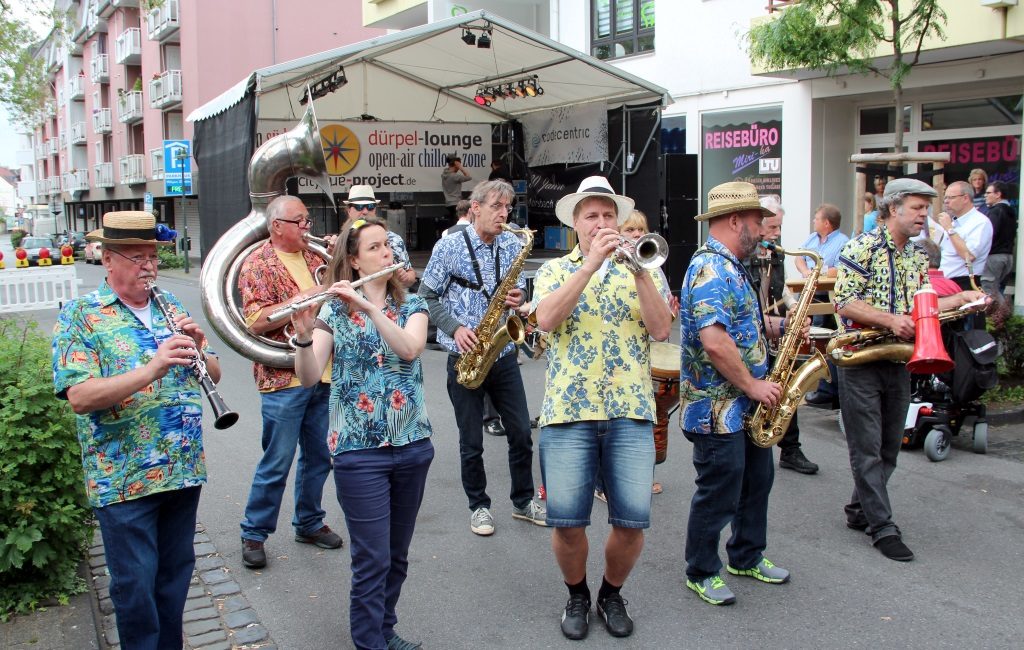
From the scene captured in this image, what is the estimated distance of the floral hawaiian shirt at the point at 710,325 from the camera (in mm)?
3924

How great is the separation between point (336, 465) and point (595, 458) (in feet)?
3.49

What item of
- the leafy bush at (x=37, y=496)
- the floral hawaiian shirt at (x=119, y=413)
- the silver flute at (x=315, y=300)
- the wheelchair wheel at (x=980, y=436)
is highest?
the silver flute at (x=315, y=300)

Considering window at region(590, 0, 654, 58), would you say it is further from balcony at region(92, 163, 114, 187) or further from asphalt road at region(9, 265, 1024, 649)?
balcony at region(92, 163, 114, 187)

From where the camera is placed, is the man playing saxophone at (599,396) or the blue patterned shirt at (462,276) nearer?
the man playing saxophone at (599,396)

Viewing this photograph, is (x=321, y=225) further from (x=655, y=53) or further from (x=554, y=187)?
(x=655, y=53)

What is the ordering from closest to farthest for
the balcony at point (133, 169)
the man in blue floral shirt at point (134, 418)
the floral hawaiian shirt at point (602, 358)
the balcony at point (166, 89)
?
the man in blue floral shirt at point (134, 418) < the floral hawaiian shirt at point (602, 358) < the balcony at point (166, 89) < the balcony at point (133, 169)

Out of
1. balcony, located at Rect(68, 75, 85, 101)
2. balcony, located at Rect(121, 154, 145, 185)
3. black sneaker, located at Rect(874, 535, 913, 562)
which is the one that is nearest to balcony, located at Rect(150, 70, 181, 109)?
balcony, located at Rect(121, 154, 145, 185)

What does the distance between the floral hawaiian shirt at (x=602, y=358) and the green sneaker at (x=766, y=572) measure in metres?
1.32

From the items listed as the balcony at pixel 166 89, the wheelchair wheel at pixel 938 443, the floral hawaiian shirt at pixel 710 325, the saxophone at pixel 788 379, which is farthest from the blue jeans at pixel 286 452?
the balcony at pixel 166 89

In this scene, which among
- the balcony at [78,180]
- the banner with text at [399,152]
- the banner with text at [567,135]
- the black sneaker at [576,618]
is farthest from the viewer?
the balcony at [78,180]

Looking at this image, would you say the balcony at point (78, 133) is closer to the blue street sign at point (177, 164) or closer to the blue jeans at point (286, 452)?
the blue street sign at point (177, 164)

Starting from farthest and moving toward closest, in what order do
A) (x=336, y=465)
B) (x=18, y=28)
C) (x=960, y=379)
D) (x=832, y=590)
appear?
(x=18, y=28) < (x=960, y=379) < (x=832, y=590) < (x=336, y=465)

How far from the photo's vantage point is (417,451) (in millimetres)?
3520

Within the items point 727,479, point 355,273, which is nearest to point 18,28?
point 355,273
